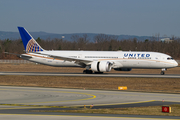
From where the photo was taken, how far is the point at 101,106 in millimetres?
21141

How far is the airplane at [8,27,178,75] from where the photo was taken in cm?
5406

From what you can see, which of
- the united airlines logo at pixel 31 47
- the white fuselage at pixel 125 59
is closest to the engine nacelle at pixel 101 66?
the white fuselage at pixel 125 59

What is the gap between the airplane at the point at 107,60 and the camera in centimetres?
5406

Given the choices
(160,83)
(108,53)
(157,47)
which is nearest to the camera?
(160,83)

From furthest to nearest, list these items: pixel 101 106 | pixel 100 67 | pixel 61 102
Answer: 1. pixel 100 67
2. pixel 61 102
3. pixel 101 106

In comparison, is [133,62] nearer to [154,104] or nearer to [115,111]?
[154,104]

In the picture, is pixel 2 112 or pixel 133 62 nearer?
pixel 2 112

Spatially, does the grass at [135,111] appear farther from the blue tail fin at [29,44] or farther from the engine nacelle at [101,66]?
the blue tail fin at [29,44]

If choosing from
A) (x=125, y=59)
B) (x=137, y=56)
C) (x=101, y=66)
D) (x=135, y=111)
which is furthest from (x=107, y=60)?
(x=135, y=111)

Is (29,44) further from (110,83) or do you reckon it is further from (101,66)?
(110,83)

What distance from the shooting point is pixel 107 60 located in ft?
185

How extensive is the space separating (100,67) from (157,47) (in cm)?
10883

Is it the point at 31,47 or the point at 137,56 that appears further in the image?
the point at 31,47

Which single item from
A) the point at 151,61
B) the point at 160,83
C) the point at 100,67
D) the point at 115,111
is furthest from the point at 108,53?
the point at 115,111
